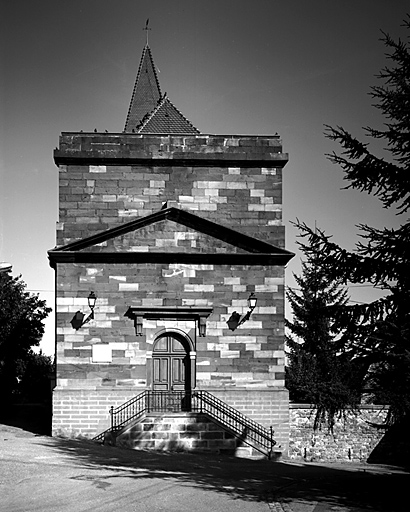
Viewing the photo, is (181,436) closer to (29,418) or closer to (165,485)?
(165,485)

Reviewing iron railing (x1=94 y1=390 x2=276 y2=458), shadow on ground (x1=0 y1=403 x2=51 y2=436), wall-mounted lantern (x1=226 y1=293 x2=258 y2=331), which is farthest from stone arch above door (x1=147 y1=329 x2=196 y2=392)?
shadow on ground (x1=0 y1=403 x2=51 y2=436)

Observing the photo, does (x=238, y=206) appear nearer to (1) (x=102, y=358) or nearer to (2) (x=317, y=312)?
(1) (x=102, y=358)

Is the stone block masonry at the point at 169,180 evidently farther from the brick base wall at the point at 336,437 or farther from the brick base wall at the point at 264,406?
the brick base wall at the point at 336,437

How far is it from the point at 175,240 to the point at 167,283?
1349mm

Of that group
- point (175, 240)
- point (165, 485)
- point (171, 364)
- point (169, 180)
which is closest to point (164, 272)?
point (175, 240)

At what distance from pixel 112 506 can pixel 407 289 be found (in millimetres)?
6392

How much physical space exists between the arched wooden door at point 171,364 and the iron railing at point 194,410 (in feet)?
0.92

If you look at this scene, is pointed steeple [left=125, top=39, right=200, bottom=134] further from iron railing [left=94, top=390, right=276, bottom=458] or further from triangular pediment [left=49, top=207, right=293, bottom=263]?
iron railing [left=94, top=390, right=276, bottom=458]

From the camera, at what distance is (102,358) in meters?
23.3

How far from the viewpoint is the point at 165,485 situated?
15125 mm

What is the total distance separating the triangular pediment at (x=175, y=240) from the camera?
23.5 m

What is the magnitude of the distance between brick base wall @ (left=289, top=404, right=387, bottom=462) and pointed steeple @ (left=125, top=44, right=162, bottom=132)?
13.6 metres

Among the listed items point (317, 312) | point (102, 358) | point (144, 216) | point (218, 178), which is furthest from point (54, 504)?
point (218, 178)

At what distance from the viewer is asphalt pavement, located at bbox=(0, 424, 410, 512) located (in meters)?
13.1
